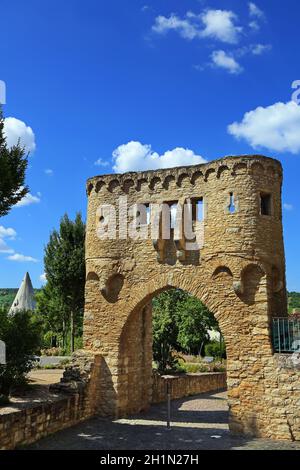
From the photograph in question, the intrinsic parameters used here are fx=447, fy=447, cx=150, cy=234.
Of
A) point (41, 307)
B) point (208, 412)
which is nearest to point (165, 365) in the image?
point (208, 412)

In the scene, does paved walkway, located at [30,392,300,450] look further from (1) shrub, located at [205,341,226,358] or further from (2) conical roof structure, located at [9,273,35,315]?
(2) conical roof structure, located at [9,273,35,315]

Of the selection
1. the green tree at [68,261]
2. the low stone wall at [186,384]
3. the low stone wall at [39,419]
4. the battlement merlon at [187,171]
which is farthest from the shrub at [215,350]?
the battlement merlon at [187,171]

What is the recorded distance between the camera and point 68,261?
2525 cm

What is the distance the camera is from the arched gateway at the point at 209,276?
12.3 meters

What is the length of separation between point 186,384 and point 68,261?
964 centimetres

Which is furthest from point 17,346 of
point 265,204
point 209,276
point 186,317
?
point 186,317

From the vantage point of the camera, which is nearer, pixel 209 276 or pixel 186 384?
pixel 209 276

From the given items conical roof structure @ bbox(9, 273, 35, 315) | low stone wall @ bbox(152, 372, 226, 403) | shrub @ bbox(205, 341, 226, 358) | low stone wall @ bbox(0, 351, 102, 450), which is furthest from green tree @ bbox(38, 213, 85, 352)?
conical roof structure @ bbox(9, 273, 35, 315)

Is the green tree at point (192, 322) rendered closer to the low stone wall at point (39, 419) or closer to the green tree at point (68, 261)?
the green tree at point (68, 261)

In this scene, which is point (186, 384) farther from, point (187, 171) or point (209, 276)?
point (187, 171)

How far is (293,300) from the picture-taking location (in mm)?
79125

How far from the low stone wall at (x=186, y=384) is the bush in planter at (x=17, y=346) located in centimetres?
546

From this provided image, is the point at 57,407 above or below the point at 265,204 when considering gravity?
below
